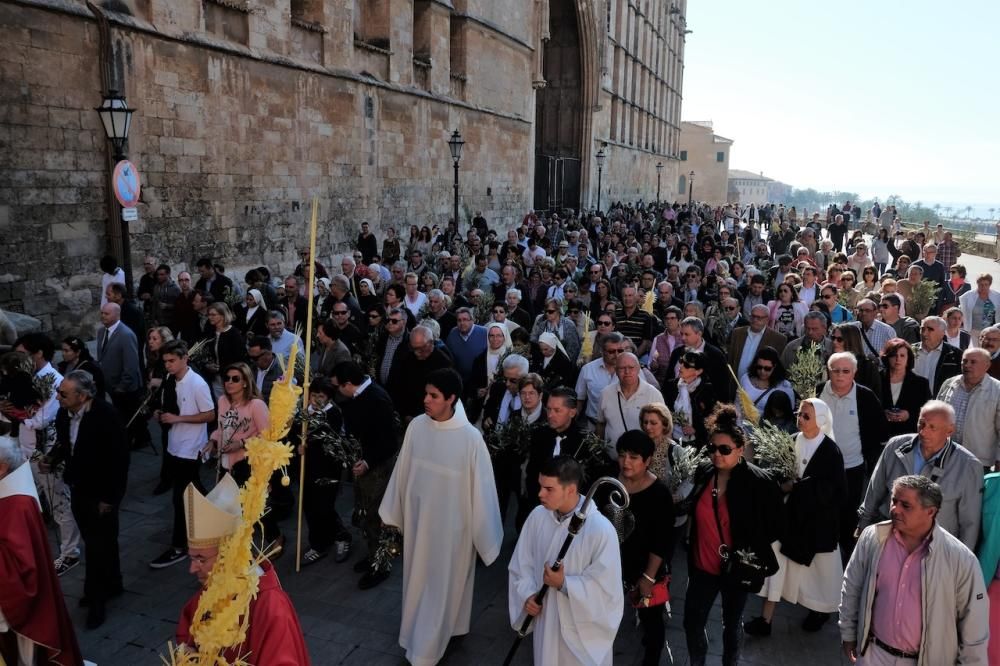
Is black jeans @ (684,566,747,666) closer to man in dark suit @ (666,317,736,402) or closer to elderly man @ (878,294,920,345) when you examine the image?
man in dark suit @ (666,317,736,402)

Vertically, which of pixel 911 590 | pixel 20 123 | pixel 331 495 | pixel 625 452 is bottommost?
pixel 331 495

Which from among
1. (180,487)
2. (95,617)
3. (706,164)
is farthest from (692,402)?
(706,164)

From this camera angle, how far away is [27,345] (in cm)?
651

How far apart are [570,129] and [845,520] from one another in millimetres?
36981

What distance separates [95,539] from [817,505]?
488cm

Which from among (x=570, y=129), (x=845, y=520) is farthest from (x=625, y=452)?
(x=570, y=129)

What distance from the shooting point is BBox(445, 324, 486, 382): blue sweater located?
8.74 meters

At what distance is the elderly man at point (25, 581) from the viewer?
4.02 m

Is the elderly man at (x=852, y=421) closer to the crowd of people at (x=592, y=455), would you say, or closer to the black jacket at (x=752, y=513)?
the crowd of people at (x=592, y=455)

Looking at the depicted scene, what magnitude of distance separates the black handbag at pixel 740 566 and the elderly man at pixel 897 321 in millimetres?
5382

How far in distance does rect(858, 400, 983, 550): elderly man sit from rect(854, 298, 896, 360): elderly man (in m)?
3.63

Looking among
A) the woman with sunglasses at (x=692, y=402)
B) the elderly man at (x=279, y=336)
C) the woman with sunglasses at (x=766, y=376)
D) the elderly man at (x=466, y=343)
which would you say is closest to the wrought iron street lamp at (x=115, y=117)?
the elderly man at (x=279, y=336)

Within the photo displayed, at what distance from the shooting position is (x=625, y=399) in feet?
19.8

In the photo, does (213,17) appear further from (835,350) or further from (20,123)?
(835,350)
